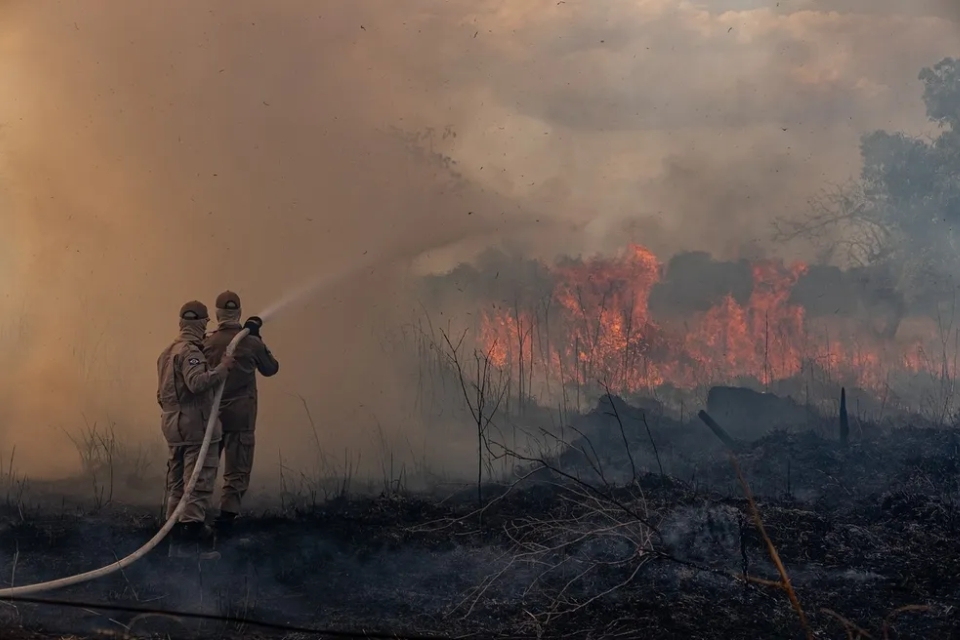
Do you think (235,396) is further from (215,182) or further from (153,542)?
(215,182)

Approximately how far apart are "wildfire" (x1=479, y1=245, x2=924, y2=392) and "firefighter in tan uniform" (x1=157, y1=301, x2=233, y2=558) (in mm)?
3577

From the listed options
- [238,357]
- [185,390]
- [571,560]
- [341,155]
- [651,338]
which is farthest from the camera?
[651,338]

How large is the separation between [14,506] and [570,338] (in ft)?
20.6

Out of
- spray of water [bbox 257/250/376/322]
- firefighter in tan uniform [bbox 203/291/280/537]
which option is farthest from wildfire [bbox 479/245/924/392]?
firefighter in tan uniform [bbox 203/291/280/537]

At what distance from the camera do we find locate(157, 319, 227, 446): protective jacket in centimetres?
686

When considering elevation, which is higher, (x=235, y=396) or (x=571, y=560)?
(x=235, y=396)

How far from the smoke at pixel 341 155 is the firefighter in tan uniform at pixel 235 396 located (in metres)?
1.89

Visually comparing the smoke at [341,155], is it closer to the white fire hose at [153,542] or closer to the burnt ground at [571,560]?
the burnt ground at [571,560]

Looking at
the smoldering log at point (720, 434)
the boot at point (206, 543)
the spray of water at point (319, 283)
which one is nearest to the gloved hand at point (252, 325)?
the boot at point (206, 543)

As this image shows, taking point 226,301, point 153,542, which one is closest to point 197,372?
point 226,301

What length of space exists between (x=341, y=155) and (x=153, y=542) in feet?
16.5

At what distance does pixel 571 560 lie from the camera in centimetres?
679

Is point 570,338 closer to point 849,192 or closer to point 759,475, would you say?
point 759,475

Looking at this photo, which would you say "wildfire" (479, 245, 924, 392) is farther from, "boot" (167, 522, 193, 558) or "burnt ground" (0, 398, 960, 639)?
"boot" (167, 522, 193, 558)
